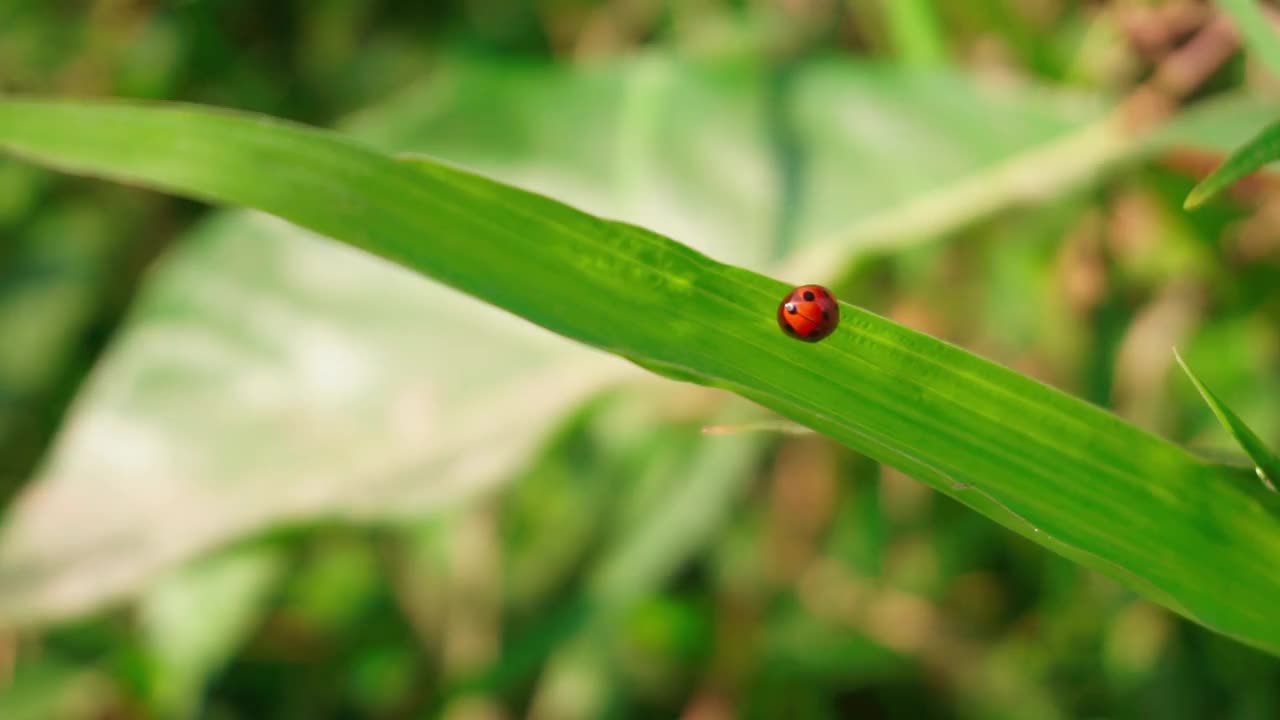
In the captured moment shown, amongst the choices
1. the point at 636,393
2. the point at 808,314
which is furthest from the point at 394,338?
the point at 808,314

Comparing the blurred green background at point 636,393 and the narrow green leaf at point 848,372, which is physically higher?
the blurred green background at point 636,393

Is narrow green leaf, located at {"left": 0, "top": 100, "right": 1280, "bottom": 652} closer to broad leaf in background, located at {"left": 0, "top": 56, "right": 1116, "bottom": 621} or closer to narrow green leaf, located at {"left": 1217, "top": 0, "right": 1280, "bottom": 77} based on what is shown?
narrow green leaf, located at {"left": 1217, "top": 0, "right": 1280, "bottom": 77}

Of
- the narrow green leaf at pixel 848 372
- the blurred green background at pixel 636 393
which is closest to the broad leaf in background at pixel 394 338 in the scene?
the blurred green background at pixel 636 393

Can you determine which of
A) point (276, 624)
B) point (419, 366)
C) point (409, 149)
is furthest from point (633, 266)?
point (276, 624)

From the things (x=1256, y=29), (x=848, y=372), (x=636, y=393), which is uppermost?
(x=636, y=393)

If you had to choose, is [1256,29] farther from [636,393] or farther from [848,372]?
[636,393]

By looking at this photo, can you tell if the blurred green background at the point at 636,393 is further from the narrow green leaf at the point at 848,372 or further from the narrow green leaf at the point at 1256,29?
the narrow green leaf at the point at 848,372

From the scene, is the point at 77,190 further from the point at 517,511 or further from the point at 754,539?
the point at 754,539
